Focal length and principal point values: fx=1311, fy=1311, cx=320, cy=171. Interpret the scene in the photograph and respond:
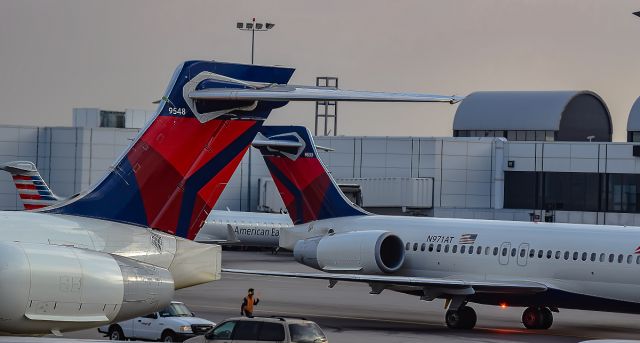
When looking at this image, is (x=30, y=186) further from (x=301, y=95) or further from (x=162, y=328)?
(x=301, y=95)

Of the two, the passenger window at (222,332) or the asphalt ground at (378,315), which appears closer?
the passenger window at (222,332)

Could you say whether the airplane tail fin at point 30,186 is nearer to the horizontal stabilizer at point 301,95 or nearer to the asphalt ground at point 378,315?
the asphalt ground at point 378,315

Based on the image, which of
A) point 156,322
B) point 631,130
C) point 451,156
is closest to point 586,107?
point 631,130

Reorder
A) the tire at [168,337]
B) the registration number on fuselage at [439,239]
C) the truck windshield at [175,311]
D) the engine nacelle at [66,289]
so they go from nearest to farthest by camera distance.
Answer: the engine nacelle at [66,289] < the tire at [168,337] < the truck windshield at [175,311] < the registration number on fuselage at [439,239]

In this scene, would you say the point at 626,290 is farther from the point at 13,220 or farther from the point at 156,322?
the point at 13,220

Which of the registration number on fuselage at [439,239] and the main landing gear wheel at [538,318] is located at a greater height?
the registration number on fuselage at [439,239]

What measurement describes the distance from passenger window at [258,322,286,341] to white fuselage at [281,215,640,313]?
41.9 feet

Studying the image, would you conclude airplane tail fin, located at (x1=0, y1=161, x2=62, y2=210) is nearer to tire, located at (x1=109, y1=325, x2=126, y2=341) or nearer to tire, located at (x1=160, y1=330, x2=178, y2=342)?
tire, located at (x1=109, y1=325, x2=126, y2=341)

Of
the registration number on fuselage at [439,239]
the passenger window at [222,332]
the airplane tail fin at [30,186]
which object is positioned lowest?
the passenger window at [222,332]

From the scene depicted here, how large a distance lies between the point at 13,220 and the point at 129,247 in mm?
1828

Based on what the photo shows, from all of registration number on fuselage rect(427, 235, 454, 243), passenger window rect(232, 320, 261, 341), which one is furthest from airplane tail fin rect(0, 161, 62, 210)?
passenger window rect(232, 320, 261, 341)

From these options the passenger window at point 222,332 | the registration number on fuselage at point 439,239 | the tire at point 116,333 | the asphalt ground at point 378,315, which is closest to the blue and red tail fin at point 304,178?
the asphalt ground at point 378,315

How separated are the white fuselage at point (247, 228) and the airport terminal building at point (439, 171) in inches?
221

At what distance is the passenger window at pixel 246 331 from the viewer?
24.7 metres
